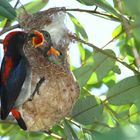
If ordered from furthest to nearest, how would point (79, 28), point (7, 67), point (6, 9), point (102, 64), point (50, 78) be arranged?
point (7, 67) → point (50, 78) → point (79, 28) → point (102, 64) → point (6, 9)

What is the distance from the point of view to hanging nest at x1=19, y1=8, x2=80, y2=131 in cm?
294

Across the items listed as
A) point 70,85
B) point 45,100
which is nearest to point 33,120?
point 45,100

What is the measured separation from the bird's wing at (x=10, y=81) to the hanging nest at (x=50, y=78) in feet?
0.33

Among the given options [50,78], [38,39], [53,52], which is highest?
[38,39]

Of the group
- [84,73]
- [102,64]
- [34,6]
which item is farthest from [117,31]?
[34,6]

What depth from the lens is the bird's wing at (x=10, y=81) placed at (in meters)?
3.00

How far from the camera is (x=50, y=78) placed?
315 cm

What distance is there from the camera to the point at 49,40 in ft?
11.2

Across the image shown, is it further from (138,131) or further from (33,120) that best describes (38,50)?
(138,131)

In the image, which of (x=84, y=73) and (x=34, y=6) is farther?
(x=34, y=6)

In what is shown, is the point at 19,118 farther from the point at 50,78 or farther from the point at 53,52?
the point at 53,52

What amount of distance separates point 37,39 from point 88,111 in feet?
3.03

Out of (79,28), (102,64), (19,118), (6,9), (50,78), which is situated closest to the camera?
(6,9)

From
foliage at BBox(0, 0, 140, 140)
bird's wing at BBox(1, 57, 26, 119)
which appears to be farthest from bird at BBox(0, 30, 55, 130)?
foliage at BBox(0, 0, 140, 140)
